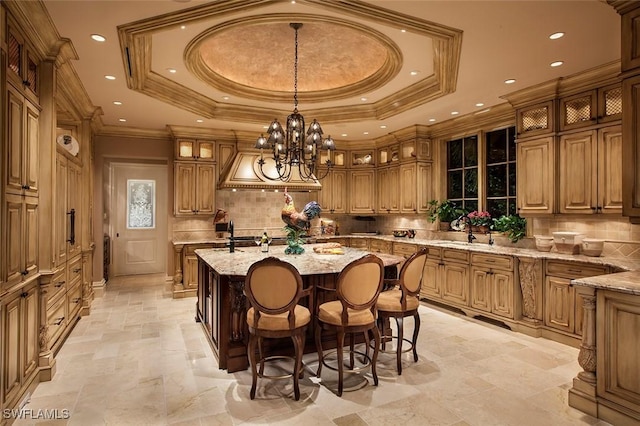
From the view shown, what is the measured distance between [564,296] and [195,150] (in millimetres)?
5663

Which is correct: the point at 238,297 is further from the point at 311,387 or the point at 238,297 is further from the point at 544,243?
the point at 544,243

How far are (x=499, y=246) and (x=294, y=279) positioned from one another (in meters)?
3.62

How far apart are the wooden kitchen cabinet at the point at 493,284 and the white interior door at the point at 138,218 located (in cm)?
657

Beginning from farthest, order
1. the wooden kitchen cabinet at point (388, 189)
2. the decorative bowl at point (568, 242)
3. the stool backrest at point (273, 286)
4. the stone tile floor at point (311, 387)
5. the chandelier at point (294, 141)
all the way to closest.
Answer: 1. the wooden kitchen cabinet at point (388, 189)
2. the decorative bowl at point (568, 242)
3. the chandelier at point (294, 141)
4. the stool backrest at point (273, 286)
5. the stone tile floor at point (311, 387)

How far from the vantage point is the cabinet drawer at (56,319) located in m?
3.42

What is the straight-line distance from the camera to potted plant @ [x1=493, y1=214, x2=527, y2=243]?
4.76 m

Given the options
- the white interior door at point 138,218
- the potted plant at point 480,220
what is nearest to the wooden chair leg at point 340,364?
the potted plant at point 480,220

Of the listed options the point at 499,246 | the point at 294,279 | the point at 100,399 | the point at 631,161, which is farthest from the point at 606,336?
the point at 100,399

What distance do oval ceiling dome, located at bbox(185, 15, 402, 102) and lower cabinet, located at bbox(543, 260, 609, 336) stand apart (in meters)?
2.80

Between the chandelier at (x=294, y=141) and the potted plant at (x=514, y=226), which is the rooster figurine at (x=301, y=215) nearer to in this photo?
the chandelier at (x=294, y=141)

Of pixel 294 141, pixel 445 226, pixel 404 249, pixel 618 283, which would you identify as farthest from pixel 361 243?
pixel 618 283

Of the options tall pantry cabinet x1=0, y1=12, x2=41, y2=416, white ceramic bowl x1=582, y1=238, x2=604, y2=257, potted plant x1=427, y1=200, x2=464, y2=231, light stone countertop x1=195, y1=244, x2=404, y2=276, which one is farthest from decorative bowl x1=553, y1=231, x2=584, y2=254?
tall pantry cabinet x1=0, y1=12, x2=41, y2=416

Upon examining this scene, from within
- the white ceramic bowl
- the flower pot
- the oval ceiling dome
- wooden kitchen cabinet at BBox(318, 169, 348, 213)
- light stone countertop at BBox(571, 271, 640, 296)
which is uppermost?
the oval ceiling dome

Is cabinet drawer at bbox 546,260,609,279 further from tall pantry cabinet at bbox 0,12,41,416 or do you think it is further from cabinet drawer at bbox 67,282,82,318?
cabinet drawer at bbox 67,282,82,318
